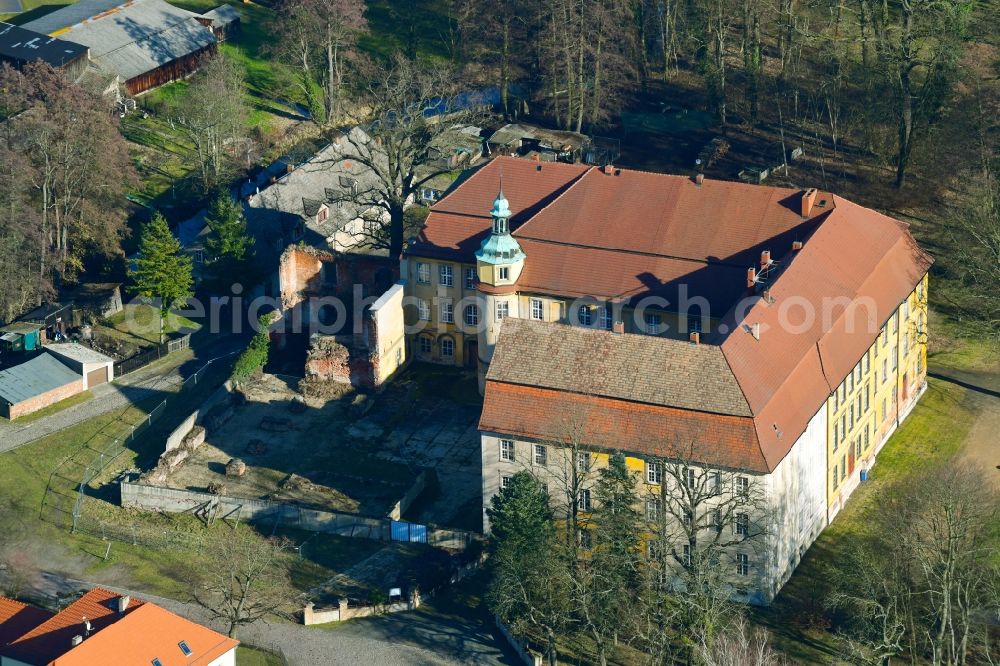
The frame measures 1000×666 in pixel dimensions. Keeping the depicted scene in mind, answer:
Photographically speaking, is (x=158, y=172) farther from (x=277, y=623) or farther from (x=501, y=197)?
(x=277, y=623)

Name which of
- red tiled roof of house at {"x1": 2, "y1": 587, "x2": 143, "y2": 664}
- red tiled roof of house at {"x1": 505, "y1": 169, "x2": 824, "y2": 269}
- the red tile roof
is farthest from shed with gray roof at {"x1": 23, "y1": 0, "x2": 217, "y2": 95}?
red tiled roof of house at {"x1": 2, "y1": 587, "x2": 143, "y2": 664}

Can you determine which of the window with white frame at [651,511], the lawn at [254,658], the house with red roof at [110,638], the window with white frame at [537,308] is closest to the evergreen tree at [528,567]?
the window with white frame at [651,511]

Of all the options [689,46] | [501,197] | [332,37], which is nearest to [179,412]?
[501,197]

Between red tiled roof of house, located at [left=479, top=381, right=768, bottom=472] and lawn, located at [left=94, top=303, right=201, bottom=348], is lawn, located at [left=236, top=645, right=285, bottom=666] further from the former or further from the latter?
lawn, located at [left=94, top=303, right=201, bottom=348]

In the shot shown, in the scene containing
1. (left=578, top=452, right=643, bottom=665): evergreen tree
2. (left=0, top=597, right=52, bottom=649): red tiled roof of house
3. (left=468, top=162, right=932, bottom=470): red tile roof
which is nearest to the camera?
(left=578, top=452, right=643, bottom=665): evergreen tree

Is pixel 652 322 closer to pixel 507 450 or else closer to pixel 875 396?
pixel 875 396
